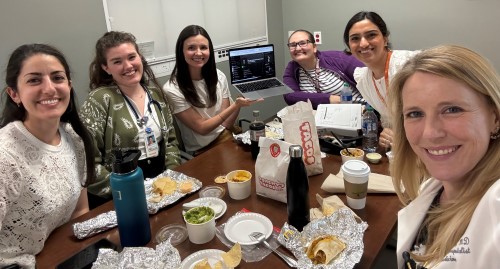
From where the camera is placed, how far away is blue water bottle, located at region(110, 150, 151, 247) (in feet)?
3.15

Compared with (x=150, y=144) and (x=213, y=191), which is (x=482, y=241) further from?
(x=150, y=144)

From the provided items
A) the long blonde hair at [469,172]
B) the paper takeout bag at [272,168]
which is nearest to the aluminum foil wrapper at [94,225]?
the paper takeout bag at [272,168]

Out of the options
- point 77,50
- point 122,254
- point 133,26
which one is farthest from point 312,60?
point 122,254

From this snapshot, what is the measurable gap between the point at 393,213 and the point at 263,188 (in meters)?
0.45

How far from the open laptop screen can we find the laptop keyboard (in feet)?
0.12

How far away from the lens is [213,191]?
134 cm

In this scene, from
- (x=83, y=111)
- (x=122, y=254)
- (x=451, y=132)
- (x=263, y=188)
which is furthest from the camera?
(x=83, y=111)

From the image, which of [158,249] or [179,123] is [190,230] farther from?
[179,123]

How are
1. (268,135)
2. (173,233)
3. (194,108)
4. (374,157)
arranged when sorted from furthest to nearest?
(194,108) → (268,135) → (374,157) → (173,233)

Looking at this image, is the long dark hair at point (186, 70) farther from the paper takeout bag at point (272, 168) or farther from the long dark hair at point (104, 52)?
the paper takeout bag at point (272, 168)

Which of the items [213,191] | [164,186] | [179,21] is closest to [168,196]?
[164,186]

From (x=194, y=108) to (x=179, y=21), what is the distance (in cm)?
102

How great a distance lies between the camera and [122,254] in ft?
3.00

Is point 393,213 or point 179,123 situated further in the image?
point 179,123
